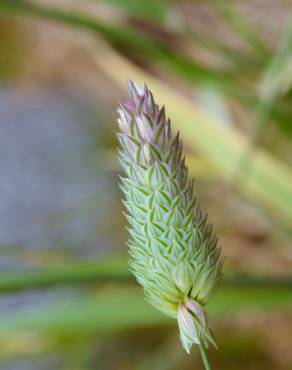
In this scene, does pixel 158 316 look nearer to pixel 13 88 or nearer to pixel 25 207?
pixel 25 207

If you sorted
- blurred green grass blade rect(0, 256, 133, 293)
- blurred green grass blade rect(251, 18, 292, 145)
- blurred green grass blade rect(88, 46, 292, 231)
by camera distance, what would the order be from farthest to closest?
blurred green grass blade rect(88, 46, 292, 231) < blurred green grass blade rect(251, 18, 292, 145) < blurred green grass blade rect(0, 256, 133, 293)

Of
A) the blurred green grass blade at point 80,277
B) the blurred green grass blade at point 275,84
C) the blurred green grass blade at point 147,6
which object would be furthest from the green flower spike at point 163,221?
the blurred green grass blade at point 147,6

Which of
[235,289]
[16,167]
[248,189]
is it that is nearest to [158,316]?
[235,289]

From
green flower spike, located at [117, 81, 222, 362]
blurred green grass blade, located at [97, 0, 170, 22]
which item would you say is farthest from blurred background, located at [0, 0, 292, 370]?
green flower spike, located at [117, 81, 222, 362]

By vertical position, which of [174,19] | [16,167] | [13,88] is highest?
[13,88]

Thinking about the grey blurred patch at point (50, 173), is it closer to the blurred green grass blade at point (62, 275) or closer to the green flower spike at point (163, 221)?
the blurred green grass blade at point (62, 275)

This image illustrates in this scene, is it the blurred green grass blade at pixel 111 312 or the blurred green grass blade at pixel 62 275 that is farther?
the blurred green grass blade at pixel 111 312

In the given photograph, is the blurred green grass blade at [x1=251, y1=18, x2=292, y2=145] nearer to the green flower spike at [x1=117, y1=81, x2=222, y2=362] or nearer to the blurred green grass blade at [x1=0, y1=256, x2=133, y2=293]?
the blurred green grass blade at [x1=0, y1=256, x2=133, y2=293]

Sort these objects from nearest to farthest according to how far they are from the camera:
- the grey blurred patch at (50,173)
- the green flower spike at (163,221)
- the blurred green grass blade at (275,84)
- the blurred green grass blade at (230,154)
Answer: the green flower spike at (163,221), the blurred green grass blade at (275,84), the blurred green grass blade at (230,154), the grey blurred patch at (50,173)
